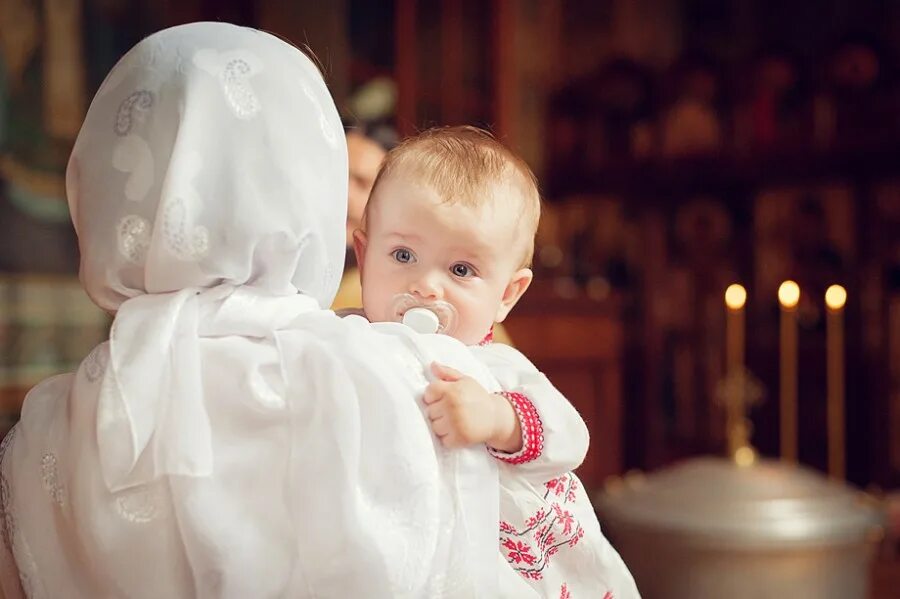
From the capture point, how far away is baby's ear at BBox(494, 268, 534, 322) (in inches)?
31.9

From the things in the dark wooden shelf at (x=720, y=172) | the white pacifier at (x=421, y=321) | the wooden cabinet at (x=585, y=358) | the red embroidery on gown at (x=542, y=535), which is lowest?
the wooden cabinet at (x=585, y=358)

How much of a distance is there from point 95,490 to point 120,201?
187mm

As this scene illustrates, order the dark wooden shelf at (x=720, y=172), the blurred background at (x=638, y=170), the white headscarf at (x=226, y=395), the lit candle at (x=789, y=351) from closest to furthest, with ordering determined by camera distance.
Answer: the white headscarf at (x=226, y=395), the lit candle at (x=789, y=351), the blurred background at (x=638, y=170), the dark wooden shelf at (x=720, y=172)

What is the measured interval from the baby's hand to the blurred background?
1.62 m

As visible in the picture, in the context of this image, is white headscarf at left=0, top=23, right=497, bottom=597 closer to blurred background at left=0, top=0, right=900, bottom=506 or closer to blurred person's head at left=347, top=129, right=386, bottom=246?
blurred person's head at left=347, top=129, right=386, bottom=246

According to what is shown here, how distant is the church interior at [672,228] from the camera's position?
1813 mm

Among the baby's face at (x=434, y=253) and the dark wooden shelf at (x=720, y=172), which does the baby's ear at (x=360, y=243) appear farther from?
the dark wooden shelf at (x=720, y=172)

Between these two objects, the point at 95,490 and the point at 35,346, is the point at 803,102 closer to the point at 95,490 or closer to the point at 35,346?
the point at 35,346

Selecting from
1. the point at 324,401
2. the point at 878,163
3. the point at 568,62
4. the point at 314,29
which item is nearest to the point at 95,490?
the point at 324,401

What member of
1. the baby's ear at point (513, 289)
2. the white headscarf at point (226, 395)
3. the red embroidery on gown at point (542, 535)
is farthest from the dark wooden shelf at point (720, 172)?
the white headscarf at point (226, 395)

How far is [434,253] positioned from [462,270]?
3 centimetres

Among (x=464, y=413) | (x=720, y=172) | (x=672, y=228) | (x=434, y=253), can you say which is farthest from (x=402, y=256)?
(x=672, y=228)

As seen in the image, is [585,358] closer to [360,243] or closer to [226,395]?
[360,243]

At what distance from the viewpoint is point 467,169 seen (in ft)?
2.40
